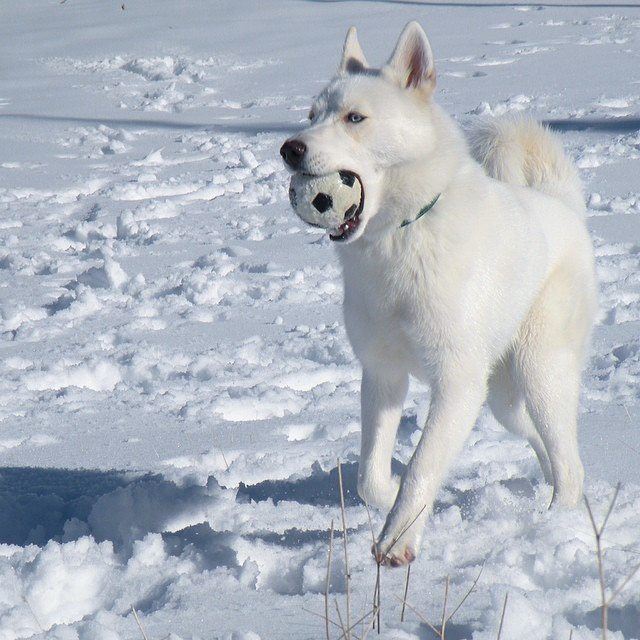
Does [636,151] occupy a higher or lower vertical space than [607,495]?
higher

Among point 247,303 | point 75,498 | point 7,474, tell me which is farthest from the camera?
point 247,303

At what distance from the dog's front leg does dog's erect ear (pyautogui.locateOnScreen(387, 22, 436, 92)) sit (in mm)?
848

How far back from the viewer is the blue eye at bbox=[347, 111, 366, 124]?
2.57 metres

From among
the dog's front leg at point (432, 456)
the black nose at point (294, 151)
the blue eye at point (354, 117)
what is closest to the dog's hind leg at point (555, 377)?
the dog's front leg at point (432, 456)

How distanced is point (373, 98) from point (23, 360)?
235 centimetres

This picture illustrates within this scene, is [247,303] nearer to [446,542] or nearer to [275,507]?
[275,507]

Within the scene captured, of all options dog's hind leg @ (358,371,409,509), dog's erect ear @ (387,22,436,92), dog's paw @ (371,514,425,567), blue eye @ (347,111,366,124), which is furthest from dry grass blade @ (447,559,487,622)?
dog's erect ear @ (387,22,436,92)

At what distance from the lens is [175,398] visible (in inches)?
153

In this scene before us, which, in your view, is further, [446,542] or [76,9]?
[76,9]

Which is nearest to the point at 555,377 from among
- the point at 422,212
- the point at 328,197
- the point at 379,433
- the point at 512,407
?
the point at 512,407

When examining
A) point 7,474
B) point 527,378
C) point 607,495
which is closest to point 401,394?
point 527,378

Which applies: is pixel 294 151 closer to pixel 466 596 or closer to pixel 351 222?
pixel 351 222

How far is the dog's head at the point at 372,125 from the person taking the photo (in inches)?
96.0

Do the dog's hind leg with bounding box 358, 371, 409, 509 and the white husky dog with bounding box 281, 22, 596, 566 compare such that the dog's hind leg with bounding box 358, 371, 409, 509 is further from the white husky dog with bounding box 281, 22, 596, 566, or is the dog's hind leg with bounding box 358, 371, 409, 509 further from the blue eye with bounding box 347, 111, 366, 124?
the blue eye with bounding box 347, 111, 366, 124
